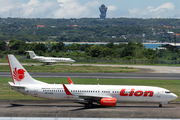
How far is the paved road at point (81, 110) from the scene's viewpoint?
1225 inches

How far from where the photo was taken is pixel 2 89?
4762 centimetres

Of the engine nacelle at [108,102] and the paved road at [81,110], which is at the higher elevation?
Result: the engine nacelle at [108,102]

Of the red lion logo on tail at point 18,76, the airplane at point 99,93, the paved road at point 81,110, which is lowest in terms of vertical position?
the paved road at point 81,110

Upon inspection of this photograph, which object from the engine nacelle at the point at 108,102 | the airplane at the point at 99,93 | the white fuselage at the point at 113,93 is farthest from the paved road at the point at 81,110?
the white fuselage at the point at 113,93

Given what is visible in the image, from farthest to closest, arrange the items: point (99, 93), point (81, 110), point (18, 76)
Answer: point (18, 76) < point (99, 93) < point (81, 110)

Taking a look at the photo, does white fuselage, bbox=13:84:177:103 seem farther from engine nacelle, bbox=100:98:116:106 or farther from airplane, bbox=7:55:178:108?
engine nacelle, bbox=100:98:116:106

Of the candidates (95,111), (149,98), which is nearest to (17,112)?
(95,111)

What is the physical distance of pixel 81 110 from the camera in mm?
33469

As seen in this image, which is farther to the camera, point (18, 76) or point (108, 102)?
point (18, 76)

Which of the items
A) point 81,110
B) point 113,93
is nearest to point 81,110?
point 81,110

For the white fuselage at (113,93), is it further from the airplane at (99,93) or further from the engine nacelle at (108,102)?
the engine nacelle at (108,102)

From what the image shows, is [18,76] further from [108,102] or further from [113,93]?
[113,93]

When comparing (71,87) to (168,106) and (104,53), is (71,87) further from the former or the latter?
(104,53)

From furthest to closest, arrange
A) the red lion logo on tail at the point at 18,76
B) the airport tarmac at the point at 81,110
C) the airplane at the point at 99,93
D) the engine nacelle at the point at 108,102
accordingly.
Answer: the red lion logo on tail at the point at 18,76 < the airplane at the point at 99,93 < the engine nacelle at the point at 108,102 < the airport tarmac at the point at 81,110
